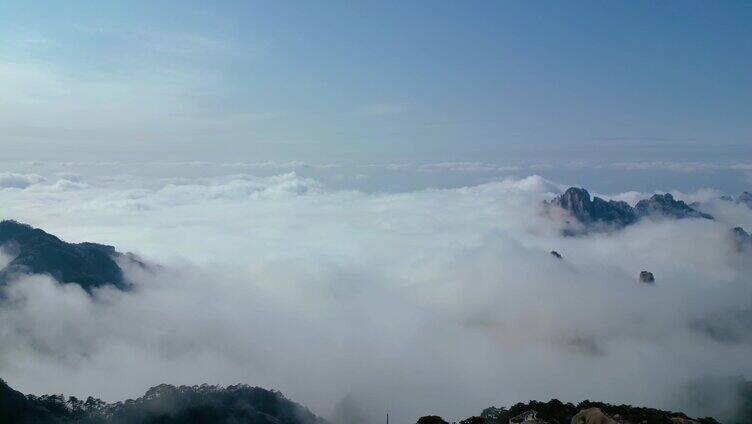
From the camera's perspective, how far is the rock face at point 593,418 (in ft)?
229

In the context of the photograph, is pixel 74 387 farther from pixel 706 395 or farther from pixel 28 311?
pixel 706 395

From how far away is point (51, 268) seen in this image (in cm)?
19512

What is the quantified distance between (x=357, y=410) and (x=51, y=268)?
142884mm

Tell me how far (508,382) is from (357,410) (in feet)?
190

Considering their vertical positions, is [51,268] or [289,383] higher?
[51,268]

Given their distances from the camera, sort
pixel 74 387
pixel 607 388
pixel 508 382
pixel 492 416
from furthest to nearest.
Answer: pixel 508 382 < pixel 607 388 < pixel 74 387 < pixel 492 416

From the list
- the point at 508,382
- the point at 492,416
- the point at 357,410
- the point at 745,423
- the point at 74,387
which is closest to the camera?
the point at 492,416

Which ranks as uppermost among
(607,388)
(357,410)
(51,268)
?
(51,268)

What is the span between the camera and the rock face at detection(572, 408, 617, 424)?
6969cm

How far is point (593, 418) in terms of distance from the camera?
72.1 meters

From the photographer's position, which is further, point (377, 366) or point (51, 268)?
point (51, 268)

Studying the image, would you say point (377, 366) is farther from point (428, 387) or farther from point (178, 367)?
point (178, 367)

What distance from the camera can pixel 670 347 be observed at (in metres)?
199

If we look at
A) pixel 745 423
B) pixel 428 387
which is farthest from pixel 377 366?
pixel 745 423
